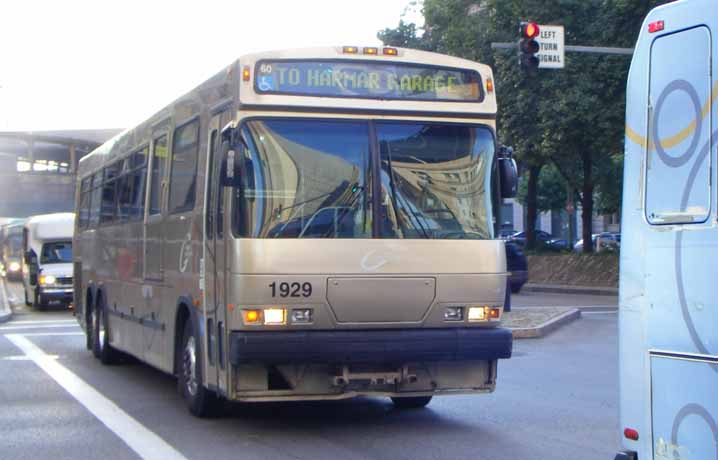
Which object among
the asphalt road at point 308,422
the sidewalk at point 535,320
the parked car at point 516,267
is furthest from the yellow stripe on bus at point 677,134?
the parked car at point 516,267

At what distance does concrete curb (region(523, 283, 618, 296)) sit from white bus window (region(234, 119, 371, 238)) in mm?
25436

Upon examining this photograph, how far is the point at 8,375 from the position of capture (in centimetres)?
1434

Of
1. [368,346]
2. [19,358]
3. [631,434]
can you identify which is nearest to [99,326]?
[19,358]

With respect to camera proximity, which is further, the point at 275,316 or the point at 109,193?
the point at 109,193

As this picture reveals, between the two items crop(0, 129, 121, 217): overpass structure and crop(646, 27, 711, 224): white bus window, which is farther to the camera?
crop(0, 129, 121, 217): overpass structure

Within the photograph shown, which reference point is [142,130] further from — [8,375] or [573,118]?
[573,118]

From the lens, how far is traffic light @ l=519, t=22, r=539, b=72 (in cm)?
1992

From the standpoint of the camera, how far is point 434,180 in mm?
9555

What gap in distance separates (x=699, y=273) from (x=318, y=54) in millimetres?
5090

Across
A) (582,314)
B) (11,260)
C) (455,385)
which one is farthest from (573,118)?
(11,260)

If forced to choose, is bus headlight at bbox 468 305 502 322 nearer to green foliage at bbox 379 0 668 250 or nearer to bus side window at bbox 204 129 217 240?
bus side window at bbox 204 129 217 240

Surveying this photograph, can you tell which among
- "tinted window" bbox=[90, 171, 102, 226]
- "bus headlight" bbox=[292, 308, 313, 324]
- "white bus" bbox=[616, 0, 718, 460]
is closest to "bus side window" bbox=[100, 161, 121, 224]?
"tinted window" bbox=[90, 171, 102, 226]

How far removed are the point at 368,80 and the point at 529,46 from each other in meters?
11.0

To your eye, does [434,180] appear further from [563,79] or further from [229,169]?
[563,79]
